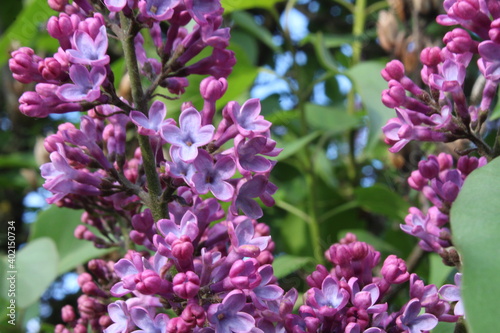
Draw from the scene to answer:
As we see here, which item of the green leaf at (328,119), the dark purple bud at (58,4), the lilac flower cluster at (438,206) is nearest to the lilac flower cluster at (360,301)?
the lilac flower cluster at (438,206)

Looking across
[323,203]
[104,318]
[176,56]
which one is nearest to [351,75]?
[323,203]

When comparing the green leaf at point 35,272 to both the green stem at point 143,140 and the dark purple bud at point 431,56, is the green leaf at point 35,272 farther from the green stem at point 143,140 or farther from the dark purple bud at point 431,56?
the dark purple bud at point 431,56

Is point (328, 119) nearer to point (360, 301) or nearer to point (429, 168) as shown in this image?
point (429, 168)

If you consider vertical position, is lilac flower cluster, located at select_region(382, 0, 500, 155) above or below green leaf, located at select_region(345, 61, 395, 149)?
above

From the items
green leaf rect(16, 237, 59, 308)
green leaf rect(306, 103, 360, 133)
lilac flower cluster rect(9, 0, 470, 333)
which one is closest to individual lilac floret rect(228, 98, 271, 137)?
lilac flower cluster rect(9, 0, 470, 333)

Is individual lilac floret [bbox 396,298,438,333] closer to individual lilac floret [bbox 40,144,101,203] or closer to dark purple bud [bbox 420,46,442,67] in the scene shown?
dark purple bud [bbox 420,46,442,67]

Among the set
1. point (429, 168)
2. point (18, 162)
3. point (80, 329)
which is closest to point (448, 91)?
point (429, 168)

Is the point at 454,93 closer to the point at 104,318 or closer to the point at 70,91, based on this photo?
the point at 70,91
